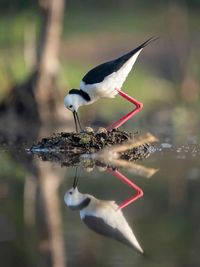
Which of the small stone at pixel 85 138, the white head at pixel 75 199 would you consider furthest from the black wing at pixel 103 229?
the small stone at pixel 85 138

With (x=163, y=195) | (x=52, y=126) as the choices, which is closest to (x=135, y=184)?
(x=163, y=195)

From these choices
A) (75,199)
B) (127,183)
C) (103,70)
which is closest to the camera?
(75,199)

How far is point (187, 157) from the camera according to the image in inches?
325

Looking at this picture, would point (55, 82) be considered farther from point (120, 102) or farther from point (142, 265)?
point (142, 265)

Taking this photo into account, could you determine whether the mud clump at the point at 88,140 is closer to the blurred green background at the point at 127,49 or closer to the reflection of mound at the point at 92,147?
the reflection of mound at the point at 92,147

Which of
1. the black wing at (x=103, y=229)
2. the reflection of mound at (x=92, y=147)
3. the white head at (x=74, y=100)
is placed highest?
the white head at (x=74, y=100)

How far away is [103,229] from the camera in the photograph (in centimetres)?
525

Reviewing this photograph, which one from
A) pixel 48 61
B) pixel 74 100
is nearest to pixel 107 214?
pixel 74 100

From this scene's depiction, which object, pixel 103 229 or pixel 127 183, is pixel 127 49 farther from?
pixel 103 229

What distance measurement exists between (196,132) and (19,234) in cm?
624

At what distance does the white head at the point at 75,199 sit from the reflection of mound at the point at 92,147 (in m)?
1.51

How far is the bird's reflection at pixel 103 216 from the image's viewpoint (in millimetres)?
5094

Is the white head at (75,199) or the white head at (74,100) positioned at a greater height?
the white head at (74,100)

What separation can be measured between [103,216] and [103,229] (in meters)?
0.30
